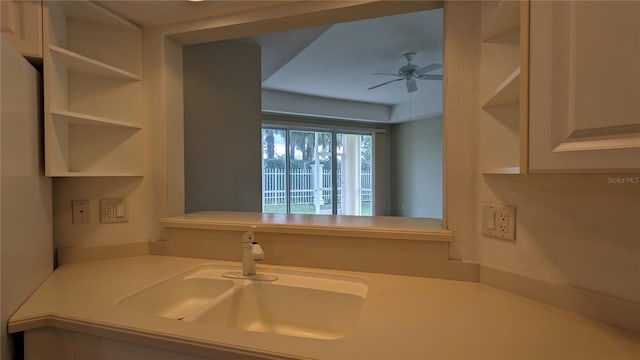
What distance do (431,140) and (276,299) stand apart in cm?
543

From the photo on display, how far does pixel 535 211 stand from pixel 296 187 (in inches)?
199

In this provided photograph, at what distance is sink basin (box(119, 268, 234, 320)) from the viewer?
1.18m

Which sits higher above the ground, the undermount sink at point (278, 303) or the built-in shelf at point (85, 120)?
the built-in shelf at point (85, 120)

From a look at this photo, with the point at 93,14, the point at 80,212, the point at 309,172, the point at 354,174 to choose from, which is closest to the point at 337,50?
the point at 93,14

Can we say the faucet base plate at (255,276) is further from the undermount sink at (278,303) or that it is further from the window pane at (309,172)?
the window pane at (309,172)

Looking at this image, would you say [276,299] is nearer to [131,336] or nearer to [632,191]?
[131,336]

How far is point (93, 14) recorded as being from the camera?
1.42 meters

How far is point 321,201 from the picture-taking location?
20.4 feet

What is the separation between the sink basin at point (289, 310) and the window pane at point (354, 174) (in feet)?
17.2

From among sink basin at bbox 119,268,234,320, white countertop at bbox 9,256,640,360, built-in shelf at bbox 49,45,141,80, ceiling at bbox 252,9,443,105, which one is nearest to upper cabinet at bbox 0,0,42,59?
built-in shelf at bbox 49,45,141,80

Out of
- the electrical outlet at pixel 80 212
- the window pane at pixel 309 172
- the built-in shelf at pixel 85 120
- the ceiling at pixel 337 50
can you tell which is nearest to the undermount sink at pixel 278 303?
the electrical outlet at pixel 80 212

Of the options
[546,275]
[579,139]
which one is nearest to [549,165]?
[579,139]

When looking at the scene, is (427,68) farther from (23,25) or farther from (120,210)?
(23,25)

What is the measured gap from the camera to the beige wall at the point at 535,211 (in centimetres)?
83
